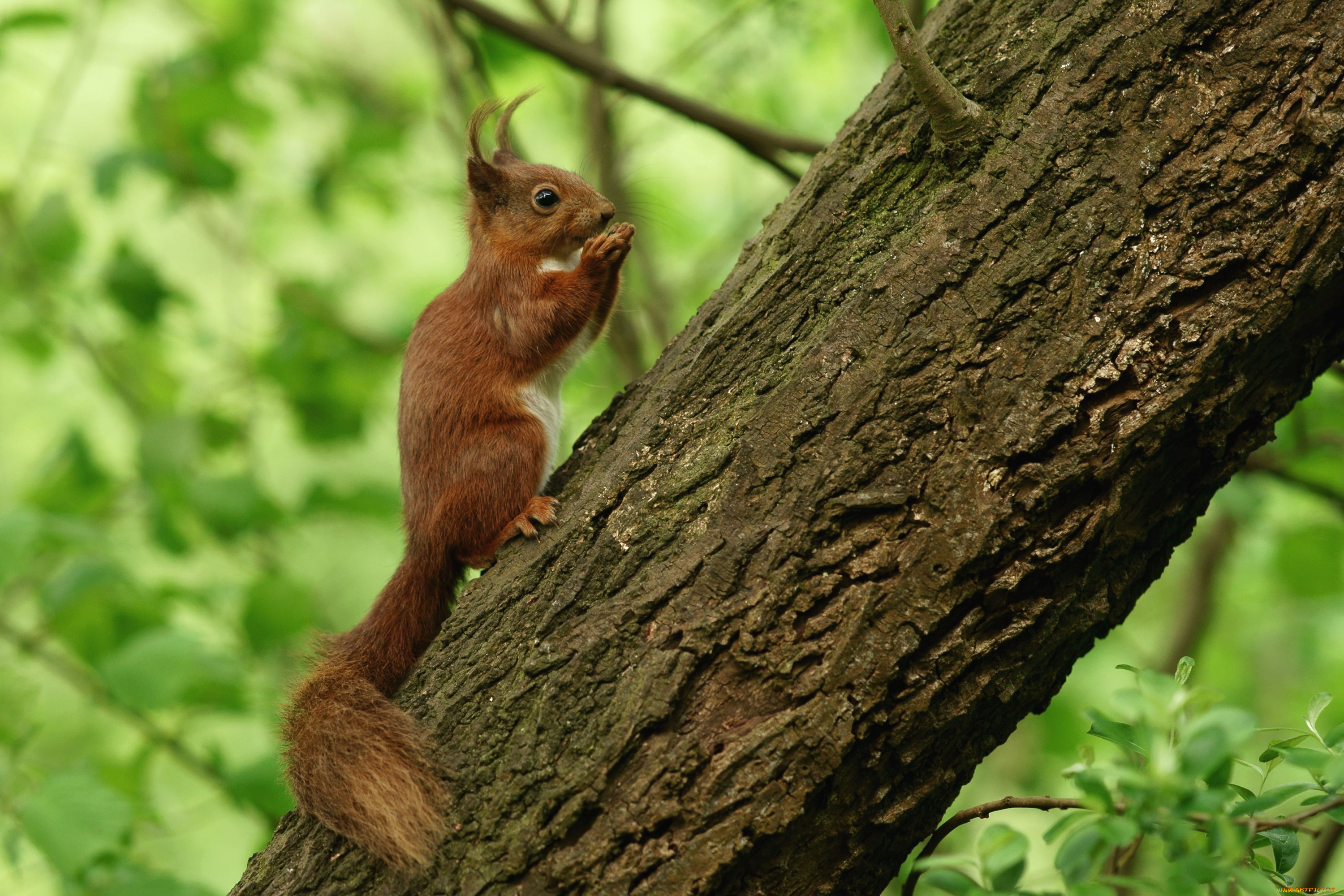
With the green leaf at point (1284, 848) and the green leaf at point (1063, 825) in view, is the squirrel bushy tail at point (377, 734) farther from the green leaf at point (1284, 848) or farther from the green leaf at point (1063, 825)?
the green leaf at point (1284, 848)

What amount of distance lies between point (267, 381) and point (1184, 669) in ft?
12.9

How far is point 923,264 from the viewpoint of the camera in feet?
6.24

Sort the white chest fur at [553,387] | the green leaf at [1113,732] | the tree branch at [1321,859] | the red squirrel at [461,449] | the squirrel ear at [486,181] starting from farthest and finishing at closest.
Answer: the squirrel ear at [486,181]
the white chest fur at [553,387]
the tree branch at [1321,859]
the red squirrel at [461,449]
the green leaf at [1113,732]

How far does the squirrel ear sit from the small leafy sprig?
262 cm

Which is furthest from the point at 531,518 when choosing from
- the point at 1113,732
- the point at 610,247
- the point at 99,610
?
the point at 99,610

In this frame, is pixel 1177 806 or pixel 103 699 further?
pixel 103 699

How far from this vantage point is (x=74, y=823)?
242 centimetres

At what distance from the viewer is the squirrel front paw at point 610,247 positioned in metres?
2.98

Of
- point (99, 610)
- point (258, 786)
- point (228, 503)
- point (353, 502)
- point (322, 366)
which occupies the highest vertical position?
point (322, 366)

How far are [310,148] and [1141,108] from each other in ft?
18.2

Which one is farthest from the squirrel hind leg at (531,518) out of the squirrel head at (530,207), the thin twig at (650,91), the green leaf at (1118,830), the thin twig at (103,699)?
the thin twig at (103,699)

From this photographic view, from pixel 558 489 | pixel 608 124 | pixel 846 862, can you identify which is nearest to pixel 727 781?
pixel 846 862

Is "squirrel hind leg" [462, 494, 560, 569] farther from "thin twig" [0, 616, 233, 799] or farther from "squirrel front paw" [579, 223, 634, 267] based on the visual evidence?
"thin twig" [0, 616, 233, 799]

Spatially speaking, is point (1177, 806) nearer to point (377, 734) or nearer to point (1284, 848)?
point (1284, 848)
